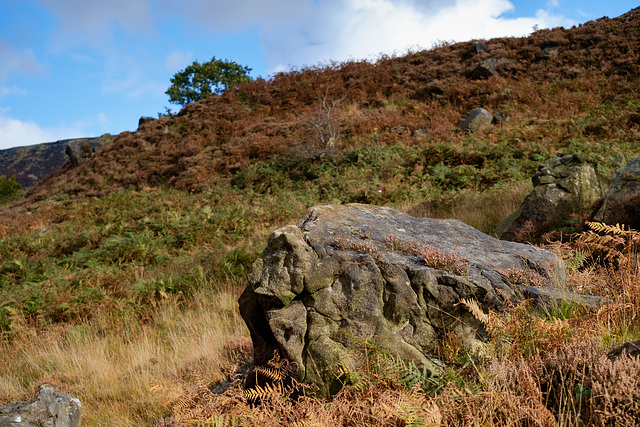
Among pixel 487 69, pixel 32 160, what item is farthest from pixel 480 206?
pixel 32 160

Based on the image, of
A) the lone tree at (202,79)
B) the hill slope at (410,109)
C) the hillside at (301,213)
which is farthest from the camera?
the lone tree at (202,79)

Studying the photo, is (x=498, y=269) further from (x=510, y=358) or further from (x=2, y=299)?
(x=2, y=299)

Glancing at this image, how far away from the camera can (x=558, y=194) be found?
7.38 m

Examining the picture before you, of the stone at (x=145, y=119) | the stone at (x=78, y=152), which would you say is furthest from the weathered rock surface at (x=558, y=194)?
the stone at (x=78, y=152)

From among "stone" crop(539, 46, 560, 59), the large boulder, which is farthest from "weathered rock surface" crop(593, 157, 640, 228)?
"stone" crop(539, 46, 560, 59)

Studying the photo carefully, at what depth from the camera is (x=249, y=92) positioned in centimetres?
2300

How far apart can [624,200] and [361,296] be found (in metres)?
4.30

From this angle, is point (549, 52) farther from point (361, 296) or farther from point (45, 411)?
point (45, 411)

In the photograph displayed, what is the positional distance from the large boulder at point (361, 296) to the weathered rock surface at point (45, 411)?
5.46 ft

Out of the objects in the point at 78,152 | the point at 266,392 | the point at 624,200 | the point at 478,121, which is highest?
the point at 78,152

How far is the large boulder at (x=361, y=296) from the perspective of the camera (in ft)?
8.98

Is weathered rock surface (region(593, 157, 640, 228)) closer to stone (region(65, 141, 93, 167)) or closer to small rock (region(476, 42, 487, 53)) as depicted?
small rock (region(476, 42, 487, 53))

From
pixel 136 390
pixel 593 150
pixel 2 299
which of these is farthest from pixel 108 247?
pixel 593 150

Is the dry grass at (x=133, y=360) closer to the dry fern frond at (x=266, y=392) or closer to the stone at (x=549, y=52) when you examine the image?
the dry fern frond at (x=266, y=392)
